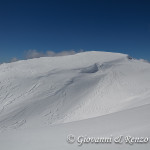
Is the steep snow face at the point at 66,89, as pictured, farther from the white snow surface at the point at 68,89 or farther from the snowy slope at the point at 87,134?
the snowy slope at the point at 87,134

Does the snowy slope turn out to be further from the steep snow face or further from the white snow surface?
the steep snow face

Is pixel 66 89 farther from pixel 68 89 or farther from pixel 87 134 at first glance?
pixel 87 134

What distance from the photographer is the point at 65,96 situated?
26344mm

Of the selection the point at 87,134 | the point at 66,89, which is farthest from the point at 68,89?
the point at 87,134

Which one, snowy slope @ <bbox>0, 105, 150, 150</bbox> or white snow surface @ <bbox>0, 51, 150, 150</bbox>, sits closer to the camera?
snowy slope @ <bbox>0, 105, 150, 150</bbox>

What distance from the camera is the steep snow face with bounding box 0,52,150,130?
21.8 metres

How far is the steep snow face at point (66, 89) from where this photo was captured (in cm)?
2184

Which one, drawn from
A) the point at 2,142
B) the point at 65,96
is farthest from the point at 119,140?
the point at 65,96

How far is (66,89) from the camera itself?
91.3 ft

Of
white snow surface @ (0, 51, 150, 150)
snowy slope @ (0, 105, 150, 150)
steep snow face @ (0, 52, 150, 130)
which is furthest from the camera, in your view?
steep snow face @ (0, 52, 150, 130)

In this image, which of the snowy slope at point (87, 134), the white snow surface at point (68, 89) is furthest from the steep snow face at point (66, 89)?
the snowy slope at point (87, 134)

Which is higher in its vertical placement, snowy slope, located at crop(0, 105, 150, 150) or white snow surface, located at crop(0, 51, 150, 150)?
white snow surface, located at crop(0, 51, 150, 150)

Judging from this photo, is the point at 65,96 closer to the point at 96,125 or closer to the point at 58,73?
the point at 58,73

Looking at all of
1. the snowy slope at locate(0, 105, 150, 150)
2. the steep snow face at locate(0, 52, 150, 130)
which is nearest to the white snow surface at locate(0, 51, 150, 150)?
the steep snow face at locate(0, 52, 150, 130)
